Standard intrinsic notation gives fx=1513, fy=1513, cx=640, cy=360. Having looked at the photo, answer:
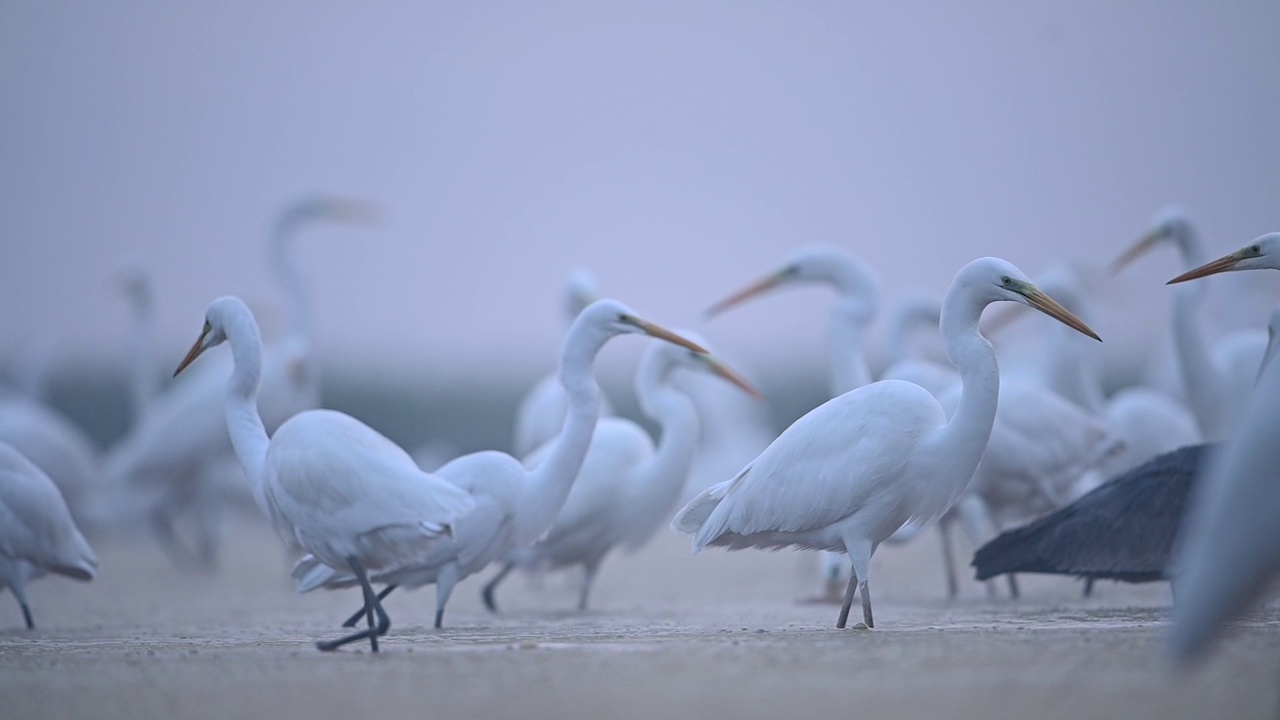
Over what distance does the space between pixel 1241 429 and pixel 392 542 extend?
392 centimetres

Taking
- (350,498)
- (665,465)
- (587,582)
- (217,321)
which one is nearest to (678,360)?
(665,465)

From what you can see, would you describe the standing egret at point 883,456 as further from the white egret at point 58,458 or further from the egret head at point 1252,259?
the white egret at point 58,458

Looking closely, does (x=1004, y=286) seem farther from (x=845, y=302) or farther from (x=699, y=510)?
(x=845, y=302)

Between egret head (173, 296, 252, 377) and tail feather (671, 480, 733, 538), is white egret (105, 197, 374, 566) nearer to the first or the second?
egret head (173, 296, 252, 377)

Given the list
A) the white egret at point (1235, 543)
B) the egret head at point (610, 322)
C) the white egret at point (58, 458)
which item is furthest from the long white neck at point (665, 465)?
the white egret at point (58, 458)

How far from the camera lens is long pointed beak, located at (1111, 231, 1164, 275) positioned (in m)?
12.6

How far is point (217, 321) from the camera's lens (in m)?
8.30

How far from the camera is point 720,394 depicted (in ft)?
62.6

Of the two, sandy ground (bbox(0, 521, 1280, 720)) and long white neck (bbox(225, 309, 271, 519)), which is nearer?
sandy ground (bbox(0, 521, 1280, 720))

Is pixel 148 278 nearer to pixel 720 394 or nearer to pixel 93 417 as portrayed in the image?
pixel 720 394

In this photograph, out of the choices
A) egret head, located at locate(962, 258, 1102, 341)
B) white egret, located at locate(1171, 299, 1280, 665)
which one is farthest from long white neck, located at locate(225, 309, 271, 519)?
white egret, located at locate(1171, 299, 1280, 665)

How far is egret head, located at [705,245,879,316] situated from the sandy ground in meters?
2.38

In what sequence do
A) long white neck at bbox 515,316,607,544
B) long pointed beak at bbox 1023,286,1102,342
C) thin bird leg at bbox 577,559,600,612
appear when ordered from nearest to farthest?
long pointed beak at bbox 1023,286,1102,342 → long white neck at bbox 515,316,607,544 → thin bird leg at bbox 577,559,600,612

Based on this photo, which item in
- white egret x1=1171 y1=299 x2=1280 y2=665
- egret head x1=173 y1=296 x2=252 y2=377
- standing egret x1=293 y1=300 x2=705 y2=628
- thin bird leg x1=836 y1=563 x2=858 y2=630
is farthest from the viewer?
standing egret x1=293 y1=300 x2=705 y2=628
